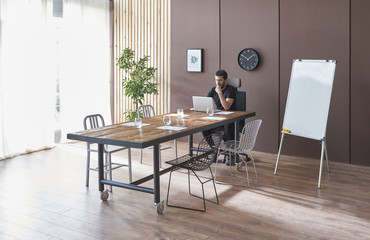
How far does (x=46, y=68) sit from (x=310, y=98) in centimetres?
463

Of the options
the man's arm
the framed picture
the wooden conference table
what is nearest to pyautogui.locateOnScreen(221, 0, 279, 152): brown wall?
the framed picture

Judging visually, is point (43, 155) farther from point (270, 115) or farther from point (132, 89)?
point (270, 115)

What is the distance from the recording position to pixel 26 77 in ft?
23.3

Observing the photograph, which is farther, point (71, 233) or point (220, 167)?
point (220, 167)

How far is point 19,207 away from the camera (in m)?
4.47

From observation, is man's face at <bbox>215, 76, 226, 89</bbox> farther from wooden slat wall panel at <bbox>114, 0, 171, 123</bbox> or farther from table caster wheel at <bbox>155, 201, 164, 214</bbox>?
table caster wheel at <bbox>155, 201, 164, 214</bbox>

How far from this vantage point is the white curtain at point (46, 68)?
6.86 metres

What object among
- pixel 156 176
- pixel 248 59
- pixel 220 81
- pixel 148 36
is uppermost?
pixel 148 36

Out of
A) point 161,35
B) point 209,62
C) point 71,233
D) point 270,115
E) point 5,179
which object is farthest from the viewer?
point 161,35

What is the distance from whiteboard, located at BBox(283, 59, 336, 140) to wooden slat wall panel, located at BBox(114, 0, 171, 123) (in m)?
3.04

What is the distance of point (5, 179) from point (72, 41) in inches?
134

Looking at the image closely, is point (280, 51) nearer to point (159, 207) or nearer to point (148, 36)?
point (148, 36)

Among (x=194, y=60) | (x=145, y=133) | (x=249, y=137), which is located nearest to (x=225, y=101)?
(x=249, y=137)

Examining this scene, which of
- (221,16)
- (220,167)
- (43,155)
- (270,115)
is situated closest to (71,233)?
(220,167)
